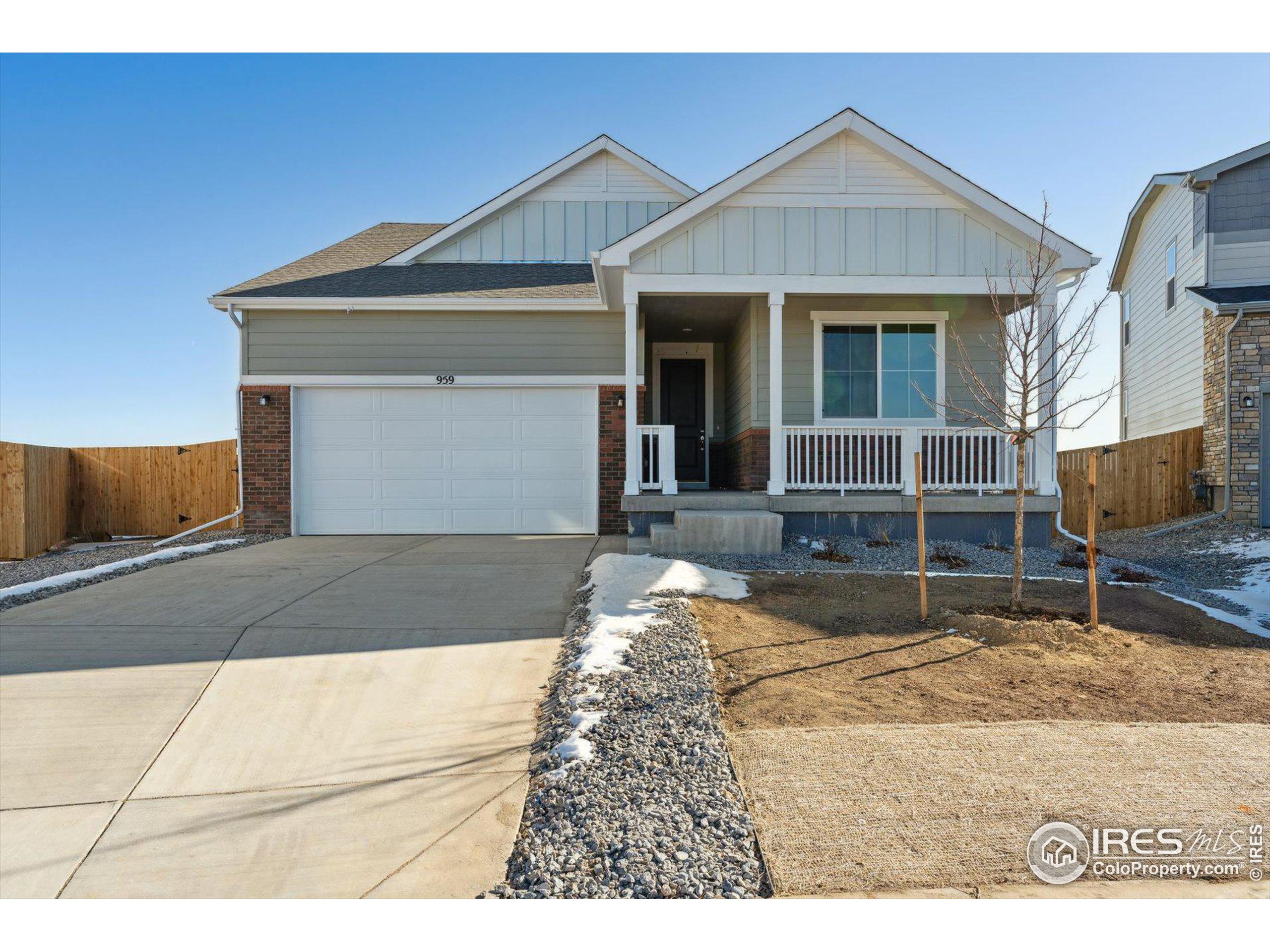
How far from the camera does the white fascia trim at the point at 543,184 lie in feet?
40.6

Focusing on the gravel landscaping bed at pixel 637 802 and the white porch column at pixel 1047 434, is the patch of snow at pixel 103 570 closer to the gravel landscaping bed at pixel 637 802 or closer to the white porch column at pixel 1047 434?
the gravel landscaping bed at pixel 637 802

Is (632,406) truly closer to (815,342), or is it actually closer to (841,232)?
(815,342)

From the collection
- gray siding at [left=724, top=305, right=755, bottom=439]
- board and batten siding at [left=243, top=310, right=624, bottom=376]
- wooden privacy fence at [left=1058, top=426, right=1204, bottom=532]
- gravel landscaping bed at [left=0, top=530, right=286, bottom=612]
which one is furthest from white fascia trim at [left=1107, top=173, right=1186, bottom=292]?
gravel landscaping bed at [left=0, top=530, right=286, bottom=612]

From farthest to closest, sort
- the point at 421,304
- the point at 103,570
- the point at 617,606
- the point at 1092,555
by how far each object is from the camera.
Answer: the point at 421,304 → the point at 103,570 → the point at 617,606 → the point at 1092,555

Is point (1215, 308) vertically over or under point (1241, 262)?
under

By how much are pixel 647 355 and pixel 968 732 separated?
9.74 m

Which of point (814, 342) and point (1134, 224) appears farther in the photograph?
point (1134, 224)

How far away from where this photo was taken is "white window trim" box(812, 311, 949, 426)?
10133 mm

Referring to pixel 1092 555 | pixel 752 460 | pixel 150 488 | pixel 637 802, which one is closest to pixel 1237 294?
pixel 752 460

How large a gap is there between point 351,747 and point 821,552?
5708mm

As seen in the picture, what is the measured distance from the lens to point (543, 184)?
12453 millimetres

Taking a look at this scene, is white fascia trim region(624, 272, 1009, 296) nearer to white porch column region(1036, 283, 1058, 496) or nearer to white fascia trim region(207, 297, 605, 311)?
white porch column region(1036, 283, 1058, 496)

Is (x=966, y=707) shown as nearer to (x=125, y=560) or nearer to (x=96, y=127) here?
(x=125, y=560)

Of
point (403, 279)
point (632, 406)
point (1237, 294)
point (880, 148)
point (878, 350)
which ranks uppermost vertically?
point (880, 148)
